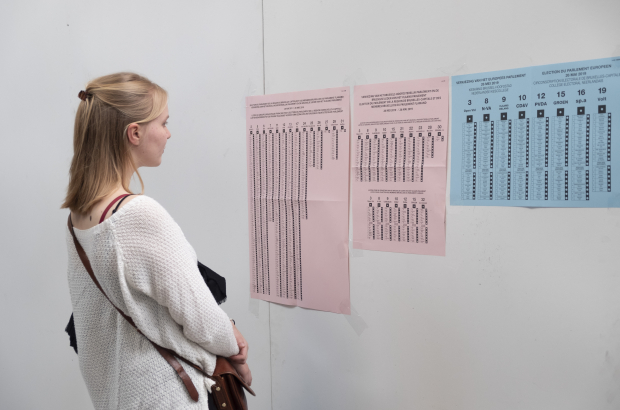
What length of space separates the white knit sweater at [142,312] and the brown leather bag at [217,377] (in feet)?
0.04

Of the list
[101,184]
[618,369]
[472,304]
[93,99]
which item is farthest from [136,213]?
[618,369]

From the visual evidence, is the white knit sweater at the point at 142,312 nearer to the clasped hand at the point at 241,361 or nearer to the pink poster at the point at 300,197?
the clasped hand at the point at 241,361

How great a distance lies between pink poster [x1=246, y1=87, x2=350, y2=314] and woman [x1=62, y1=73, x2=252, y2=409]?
475 millimetres

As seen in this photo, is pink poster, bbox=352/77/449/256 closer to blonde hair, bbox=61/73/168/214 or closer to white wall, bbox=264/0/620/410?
white wall, bbox=264/0/620/410

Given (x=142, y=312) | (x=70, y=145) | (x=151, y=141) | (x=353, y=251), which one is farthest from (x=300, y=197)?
(x=70, y=145)

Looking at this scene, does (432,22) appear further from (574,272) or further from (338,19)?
(574,272)

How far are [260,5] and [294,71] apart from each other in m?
0.26

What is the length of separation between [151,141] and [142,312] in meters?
0.39

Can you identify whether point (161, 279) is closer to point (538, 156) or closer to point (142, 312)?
point (142, 312)

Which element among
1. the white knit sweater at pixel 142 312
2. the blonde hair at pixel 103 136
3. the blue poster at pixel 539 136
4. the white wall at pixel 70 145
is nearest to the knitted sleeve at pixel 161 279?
the white knit sweater at pixel 142 312

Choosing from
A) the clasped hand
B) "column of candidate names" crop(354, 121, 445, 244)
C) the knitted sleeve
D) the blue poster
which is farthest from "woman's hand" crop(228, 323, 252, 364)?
the blue poster

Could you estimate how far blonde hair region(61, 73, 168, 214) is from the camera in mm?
916

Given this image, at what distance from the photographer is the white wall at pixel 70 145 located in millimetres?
1516

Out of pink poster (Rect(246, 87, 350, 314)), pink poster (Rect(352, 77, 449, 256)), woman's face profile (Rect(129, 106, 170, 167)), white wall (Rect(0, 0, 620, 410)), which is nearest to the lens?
woman's face profile (Rect(129, 106, 170, 167))
